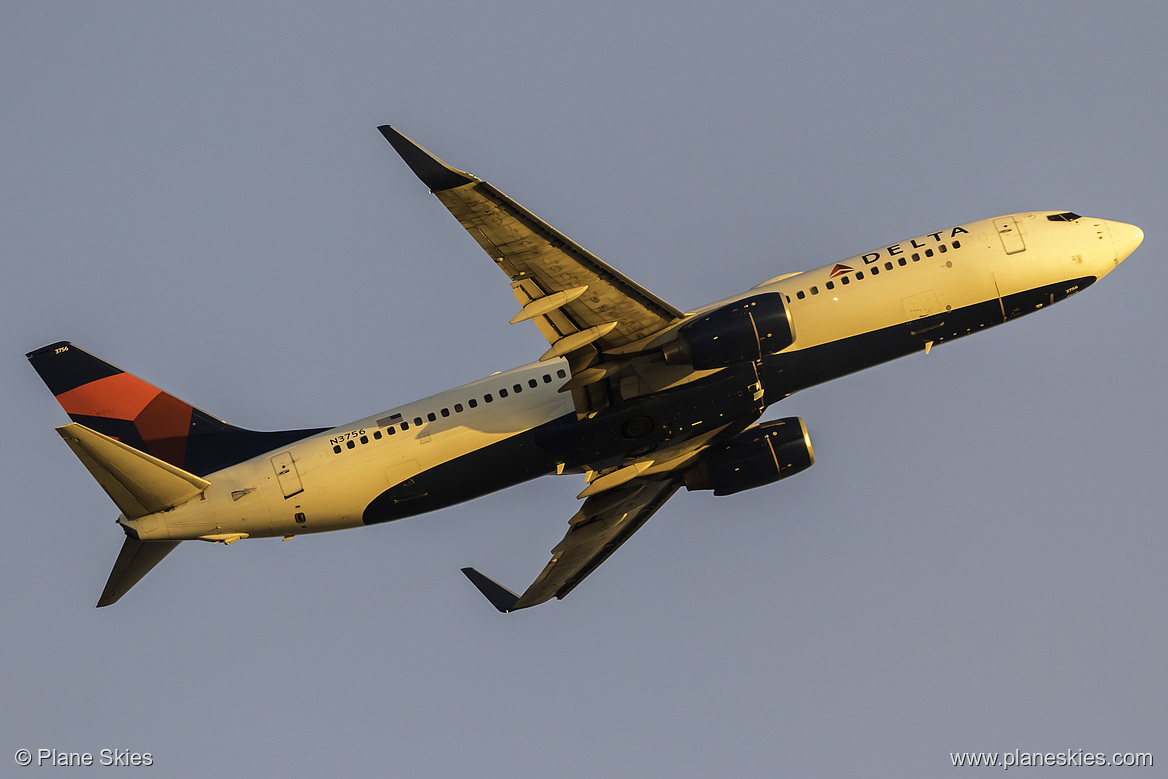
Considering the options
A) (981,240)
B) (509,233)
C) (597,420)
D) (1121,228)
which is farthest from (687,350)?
(1121,228)

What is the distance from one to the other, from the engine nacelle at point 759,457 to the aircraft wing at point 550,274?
24.0ft

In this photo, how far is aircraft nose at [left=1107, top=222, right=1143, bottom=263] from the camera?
42094mm

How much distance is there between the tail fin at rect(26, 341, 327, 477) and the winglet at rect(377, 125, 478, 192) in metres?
14.0

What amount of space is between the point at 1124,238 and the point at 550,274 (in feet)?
69.8

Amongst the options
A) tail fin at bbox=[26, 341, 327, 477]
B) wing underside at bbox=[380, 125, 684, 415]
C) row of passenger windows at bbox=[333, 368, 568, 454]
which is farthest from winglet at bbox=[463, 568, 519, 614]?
wing underside at bbox=[380, 125, 684, 415]

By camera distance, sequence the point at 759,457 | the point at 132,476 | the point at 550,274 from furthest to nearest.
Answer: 1. the point at 759,457
2. the point at 132,476
3. the point at 550,274

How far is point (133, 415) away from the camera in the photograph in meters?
42.8

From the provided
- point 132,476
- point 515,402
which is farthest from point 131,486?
point 515,402

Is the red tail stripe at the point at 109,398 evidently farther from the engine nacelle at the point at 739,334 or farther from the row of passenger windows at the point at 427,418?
the engine nacelle at the point at 739,334

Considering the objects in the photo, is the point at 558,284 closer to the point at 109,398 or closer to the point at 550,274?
the point at 550,274

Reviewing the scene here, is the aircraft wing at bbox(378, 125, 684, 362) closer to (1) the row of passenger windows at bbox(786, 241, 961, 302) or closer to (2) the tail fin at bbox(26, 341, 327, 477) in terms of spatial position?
(1) the row of passenger windows at bbox(786, 241, 961, 302)

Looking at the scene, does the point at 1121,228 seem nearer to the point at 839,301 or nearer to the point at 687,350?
the point at 839,301

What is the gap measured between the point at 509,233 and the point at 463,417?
847 centimetres

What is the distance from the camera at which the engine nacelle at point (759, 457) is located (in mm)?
43031
